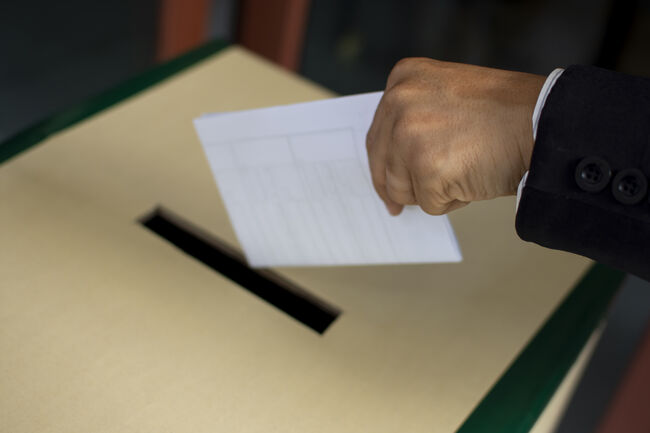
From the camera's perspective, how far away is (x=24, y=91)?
6.22ft

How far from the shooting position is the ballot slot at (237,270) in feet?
2.67

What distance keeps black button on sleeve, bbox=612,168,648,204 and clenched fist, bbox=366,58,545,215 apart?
9cm

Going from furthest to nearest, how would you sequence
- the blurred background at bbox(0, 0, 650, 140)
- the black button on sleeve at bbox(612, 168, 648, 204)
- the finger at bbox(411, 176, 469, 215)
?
the blurred background at bbox(0, 0, 650, 140), the finger at bbox(411, 176, 469, 215), the black button on sleeve at bbox(612, 168, 648, 204)

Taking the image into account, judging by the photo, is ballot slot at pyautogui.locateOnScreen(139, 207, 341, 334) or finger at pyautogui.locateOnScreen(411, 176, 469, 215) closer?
finger at pyautogui.locateOnScreen(411, 176, 469, 215)

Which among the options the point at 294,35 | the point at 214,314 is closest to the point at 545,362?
the point at 214,314

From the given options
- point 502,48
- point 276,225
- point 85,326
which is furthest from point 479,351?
point 502,48

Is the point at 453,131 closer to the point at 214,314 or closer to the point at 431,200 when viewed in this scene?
the point at 431,200

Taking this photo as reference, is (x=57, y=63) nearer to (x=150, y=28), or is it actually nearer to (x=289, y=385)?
(x=150, y=28)

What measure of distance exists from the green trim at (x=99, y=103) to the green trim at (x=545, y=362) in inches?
26.6

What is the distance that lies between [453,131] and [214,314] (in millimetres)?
326

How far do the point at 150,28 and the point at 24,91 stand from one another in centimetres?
39

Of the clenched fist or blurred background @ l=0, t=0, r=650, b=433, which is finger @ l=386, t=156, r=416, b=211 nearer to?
the clenched fist

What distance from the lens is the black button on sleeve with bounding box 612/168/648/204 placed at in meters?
0.51

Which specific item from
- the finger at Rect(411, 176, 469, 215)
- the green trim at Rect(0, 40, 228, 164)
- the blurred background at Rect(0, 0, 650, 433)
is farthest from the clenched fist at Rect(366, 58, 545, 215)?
the blurred background at Rect(0, 0, 650, 433)
